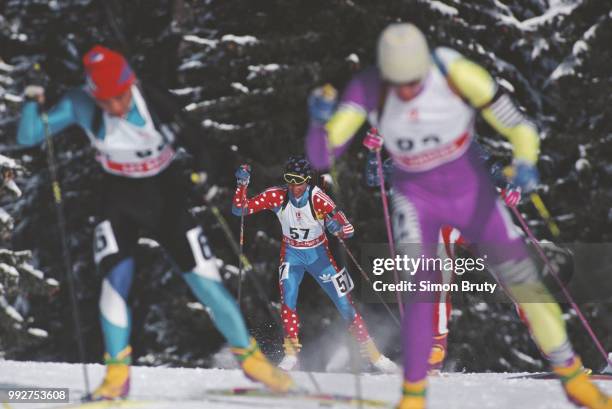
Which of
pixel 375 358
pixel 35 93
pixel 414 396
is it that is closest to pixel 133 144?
pixel 35 93

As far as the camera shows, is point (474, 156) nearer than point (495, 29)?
Yes

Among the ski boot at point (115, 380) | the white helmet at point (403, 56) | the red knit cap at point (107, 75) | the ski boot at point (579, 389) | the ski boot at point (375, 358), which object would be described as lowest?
the ski boot at point (375, 358)

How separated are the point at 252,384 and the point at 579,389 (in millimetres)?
2416

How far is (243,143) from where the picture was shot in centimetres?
1697

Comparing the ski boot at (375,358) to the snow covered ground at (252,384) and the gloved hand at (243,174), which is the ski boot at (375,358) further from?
the gloved hand at (243,174)

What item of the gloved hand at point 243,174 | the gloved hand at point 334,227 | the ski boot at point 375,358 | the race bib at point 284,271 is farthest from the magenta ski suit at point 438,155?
the ski boot at point 375,358

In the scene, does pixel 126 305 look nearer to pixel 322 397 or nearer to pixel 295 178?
pixel 322 397

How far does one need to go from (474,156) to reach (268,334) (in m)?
7.16

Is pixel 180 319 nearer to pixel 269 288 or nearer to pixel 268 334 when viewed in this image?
pixel 269 288

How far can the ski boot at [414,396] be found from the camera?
530 cm

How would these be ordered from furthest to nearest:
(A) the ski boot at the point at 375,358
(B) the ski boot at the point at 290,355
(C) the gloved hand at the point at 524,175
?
(A) the ski boot at the point at 375,358
(B) the ski boot at the point at 290,355
(C) the gloved hand at the point at 524,175

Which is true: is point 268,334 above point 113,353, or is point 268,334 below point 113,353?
below

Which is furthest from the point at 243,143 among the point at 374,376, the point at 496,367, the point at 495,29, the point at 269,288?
the point at 374,376

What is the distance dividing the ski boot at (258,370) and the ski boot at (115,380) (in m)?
0.68
